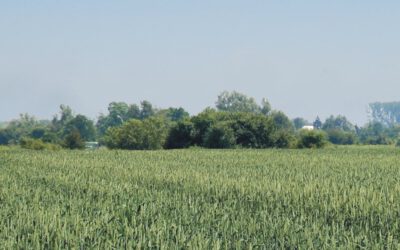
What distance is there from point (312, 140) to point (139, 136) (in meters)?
31.6

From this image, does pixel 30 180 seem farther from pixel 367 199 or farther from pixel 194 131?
pixel 194 131

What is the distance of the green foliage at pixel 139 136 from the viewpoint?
10956 centimetres

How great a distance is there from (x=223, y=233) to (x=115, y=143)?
335ft

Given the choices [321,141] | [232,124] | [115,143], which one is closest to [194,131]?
[232,124]

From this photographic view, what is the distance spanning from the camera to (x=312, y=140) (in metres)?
91.0

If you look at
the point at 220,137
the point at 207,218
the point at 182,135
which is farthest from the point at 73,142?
the point at 207,218

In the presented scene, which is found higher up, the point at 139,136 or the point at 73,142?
the point at 139,136

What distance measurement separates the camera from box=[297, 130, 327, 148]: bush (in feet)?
294

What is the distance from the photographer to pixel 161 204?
15.3 metres

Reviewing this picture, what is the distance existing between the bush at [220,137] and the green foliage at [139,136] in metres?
22.5

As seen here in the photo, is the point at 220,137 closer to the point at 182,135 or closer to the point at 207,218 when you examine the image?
the point at 182,135

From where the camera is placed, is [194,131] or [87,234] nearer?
[87,234]

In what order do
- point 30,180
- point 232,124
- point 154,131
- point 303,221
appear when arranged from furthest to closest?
point 154,131 < point 232,124 < point 30,180 < point 303,221

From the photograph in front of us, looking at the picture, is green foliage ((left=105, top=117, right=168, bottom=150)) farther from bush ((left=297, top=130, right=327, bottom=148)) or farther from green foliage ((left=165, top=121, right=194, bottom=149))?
bush ((left=297, top=130, right=327, bottom=148))
